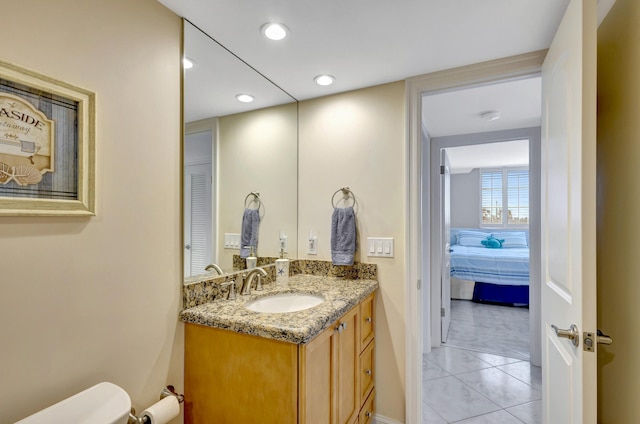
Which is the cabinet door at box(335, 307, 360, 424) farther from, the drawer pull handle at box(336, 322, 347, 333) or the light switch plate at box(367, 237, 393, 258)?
the light switch plate at box(367, 237, 393, 258)

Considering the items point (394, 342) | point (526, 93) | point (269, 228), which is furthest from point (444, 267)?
point (269, 228)

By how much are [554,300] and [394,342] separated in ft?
3.10

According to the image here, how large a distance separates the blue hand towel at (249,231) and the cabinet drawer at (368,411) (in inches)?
44.8

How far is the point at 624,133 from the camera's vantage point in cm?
111

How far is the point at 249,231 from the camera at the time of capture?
1.93 meters

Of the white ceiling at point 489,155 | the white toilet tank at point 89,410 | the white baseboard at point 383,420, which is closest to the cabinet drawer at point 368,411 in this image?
the white baseboard at point 383,420

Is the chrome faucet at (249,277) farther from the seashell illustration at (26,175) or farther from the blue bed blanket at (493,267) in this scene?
the blue bed blanket at (493,267)

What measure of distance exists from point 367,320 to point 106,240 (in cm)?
143

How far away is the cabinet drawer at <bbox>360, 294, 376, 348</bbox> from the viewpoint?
5.80ft

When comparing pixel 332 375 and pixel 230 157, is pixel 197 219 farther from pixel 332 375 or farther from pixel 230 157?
pixel 332 375

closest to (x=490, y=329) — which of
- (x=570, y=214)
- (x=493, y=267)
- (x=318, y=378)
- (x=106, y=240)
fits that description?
(x=493, y=267)

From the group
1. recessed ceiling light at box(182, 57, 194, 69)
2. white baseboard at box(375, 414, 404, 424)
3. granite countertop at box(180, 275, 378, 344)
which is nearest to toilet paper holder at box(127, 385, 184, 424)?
granite countertop at box(180, 275, 378, 344)

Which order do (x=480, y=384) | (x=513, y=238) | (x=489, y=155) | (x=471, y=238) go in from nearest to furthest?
1. (x=480, y=384)
2. (x=489, y=155)
3. (x=513, y=238)
4. (x=471, y=238)

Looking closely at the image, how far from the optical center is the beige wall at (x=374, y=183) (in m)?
1.95
